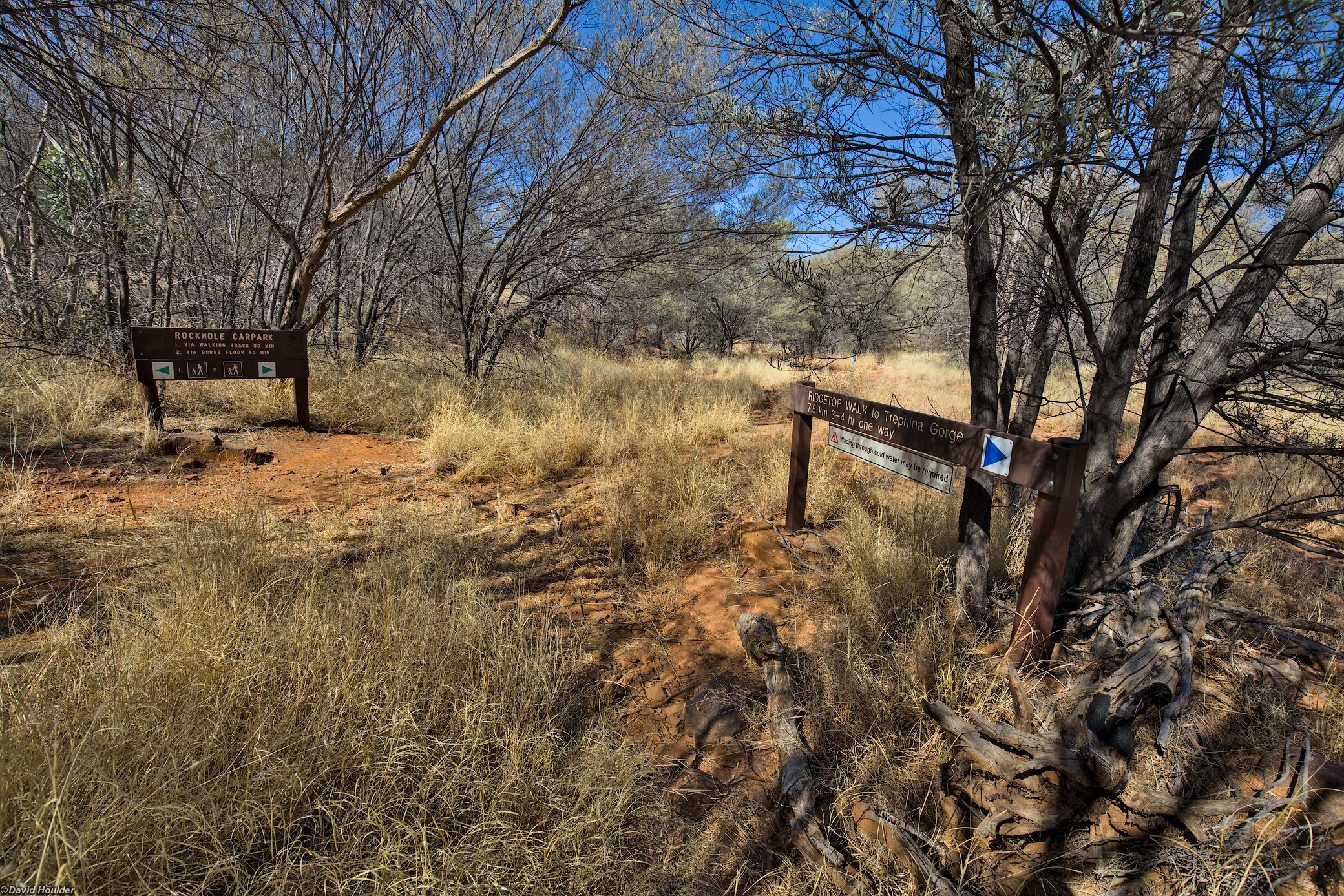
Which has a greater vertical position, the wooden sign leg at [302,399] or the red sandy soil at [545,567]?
the wooden sign leg at [302,399]

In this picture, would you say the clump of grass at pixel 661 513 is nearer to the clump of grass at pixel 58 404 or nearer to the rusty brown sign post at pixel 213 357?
the rusty brown sign post at pixel 213 357

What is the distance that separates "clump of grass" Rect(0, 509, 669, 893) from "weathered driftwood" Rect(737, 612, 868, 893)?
1.60 ft

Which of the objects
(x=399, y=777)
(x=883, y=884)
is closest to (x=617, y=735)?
(x=399, y=777)

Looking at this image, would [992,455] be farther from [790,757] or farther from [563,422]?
[563,422]

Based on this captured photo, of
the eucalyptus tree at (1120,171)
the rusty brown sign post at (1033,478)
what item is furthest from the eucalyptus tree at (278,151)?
the rusty brown sign post at (1033,478)

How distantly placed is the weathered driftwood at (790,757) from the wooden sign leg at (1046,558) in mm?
996

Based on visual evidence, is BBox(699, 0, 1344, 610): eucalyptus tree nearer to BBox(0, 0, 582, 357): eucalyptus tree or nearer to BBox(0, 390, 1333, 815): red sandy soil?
BBox(0, 390, 1333, 815): red sandy soil

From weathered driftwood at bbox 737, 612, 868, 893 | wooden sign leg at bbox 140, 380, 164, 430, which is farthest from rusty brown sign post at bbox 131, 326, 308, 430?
weathered driftwood at bbox 737, 612, 868, 893

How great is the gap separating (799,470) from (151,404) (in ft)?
19.4

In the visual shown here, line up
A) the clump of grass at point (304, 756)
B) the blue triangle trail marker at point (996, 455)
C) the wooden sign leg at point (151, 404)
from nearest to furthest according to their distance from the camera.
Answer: the clump of grass at point (304, 756)
the blue triangle trail marker at point (996, 455)
the wooden sign leg at point (151, 404)

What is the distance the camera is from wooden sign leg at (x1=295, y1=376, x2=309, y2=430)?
21.5 feet

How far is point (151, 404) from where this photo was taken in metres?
5.55

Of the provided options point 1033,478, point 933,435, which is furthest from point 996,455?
point 933,435

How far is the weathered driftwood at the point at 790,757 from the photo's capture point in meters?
1.84
